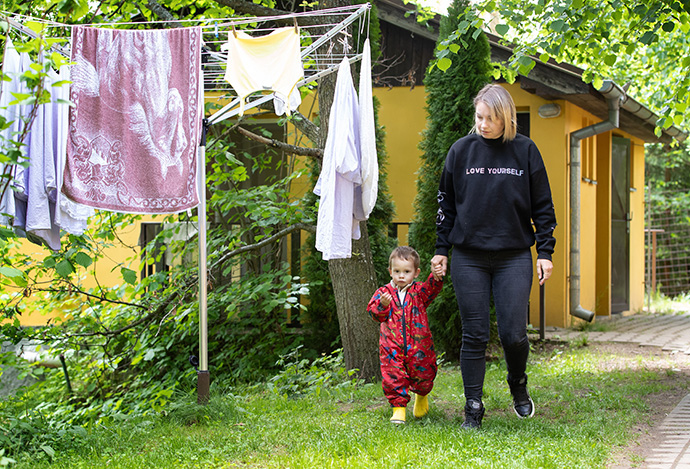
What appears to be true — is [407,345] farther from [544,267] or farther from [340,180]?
[340,180]

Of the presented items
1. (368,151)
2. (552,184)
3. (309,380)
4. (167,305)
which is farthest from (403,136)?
(368,151)

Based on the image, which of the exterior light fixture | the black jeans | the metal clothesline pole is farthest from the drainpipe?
the metal clothesline pole

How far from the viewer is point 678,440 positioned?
374 cm

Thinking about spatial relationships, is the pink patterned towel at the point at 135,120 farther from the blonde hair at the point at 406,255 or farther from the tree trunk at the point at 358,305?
the tree trunk at the point at 358,305

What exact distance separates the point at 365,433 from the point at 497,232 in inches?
52.6

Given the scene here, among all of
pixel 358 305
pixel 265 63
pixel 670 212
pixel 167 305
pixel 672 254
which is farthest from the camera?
pixel 670 212

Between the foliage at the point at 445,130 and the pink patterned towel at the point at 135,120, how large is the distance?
3.41m

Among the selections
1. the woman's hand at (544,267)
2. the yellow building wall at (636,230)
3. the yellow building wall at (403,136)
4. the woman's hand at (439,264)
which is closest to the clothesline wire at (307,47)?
the woman's hand at (439,264)

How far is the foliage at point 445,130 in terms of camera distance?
6879 millimetres

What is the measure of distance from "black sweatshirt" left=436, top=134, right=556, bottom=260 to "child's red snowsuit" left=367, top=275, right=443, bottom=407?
18.2 inches

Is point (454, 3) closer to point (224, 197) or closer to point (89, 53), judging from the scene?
point (224, 197)

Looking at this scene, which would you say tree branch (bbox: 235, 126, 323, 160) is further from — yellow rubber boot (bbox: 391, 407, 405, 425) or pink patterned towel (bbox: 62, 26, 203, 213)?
yellow rubber boot (bbox: 391, 407, 405, 425)

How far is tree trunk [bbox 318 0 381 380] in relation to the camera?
19.0 feet

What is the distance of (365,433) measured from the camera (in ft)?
12.4
